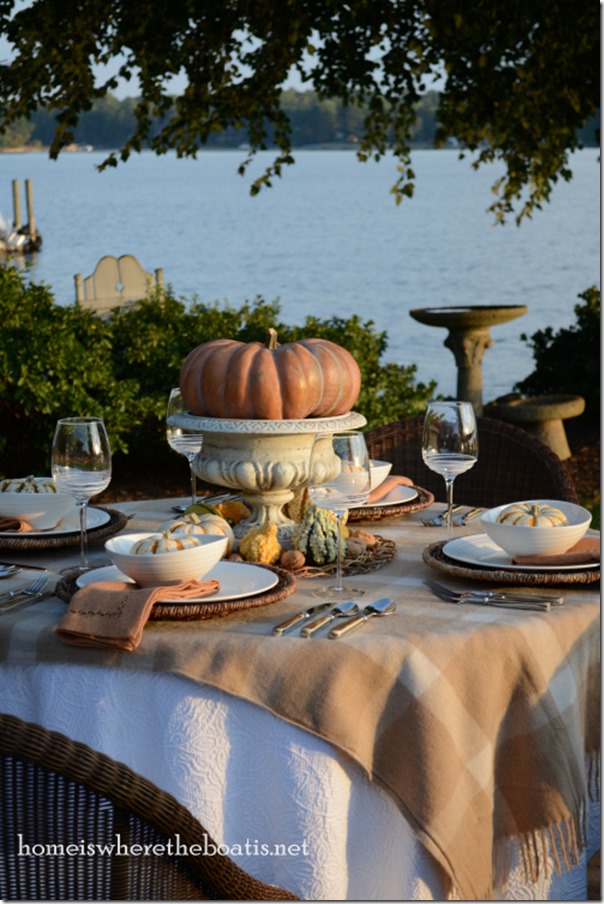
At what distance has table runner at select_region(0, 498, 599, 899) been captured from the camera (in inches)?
88.7

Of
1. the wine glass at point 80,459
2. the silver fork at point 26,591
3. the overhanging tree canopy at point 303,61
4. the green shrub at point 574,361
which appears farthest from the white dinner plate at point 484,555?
the green shrub at point 574,361

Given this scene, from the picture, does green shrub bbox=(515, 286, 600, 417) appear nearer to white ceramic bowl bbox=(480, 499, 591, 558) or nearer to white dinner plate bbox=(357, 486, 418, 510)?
white dinner plate bbox=(357, 486, 418, 510)

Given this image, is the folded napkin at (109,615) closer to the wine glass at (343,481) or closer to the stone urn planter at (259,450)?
the wine glass at (343,481)

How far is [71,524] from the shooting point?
10.7ft

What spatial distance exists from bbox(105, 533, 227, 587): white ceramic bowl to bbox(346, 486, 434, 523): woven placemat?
0.88 m

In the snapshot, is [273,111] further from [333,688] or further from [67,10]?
[333,688]

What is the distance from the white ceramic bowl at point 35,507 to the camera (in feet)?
10.3

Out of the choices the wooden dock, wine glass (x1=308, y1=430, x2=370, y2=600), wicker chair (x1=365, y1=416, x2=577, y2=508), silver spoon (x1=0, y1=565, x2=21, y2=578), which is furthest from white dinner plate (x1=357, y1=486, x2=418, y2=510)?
the wooden dock

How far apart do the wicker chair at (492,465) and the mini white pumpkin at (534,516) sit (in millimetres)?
1142

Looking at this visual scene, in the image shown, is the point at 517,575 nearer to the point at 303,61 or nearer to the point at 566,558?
the point at 566,558

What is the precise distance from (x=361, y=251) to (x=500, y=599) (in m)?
39.3

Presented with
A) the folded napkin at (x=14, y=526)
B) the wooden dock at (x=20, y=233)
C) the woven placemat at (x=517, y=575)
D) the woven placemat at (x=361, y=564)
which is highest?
the wooden dock at (x=20, y=233)

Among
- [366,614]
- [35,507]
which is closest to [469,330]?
[35,507]

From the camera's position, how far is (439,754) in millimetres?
2268
